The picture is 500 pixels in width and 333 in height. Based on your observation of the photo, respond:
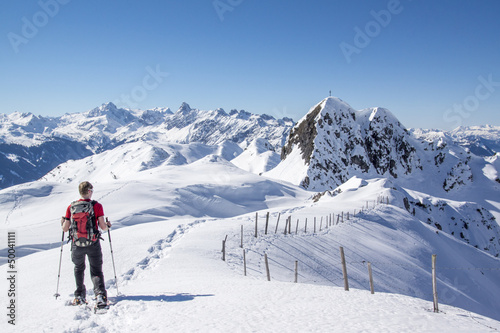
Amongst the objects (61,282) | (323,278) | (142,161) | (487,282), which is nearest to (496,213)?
(487,282)

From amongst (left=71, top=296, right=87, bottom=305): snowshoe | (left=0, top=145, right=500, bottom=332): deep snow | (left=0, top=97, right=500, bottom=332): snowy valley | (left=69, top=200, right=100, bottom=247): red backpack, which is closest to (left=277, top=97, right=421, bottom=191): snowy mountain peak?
(left=0, top=97, right=500, bottom=332): snowy valley

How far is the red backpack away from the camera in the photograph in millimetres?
8156

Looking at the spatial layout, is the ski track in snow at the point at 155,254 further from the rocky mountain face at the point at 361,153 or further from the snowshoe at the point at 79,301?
the rocky mountain face at the point at 361,153

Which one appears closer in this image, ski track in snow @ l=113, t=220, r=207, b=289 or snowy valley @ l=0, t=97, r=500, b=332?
snowy valley @ l=0, t=97, r=500, b=332

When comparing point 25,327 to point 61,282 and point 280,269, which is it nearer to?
point 61,282

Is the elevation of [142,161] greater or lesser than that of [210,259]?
greater

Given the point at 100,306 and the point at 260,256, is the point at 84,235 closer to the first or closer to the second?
the point at 100,306

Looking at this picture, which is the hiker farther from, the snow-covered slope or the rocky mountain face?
the rocky mountain face

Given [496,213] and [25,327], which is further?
[496,213]

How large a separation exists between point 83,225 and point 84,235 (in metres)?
0.29

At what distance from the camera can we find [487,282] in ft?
129

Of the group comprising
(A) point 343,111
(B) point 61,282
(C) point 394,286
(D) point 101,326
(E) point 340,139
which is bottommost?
(C) point 394,286

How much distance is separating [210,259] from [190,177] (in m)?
63.4

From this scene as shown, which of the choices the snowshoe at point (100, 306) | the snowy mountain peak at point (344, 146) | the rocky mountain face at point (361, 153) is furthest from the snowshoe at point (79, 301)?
the rocky mountain face at point (361, 153)
